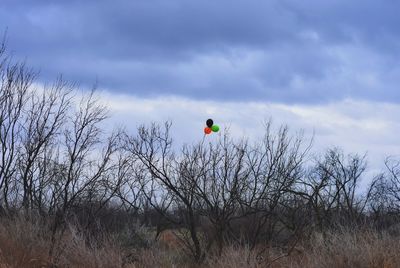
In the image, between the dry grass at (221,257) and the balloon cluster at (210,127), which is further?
the balloon cluster at (210,127)

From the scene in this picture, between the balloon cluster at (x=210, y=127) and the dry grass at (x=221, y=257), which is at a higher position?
the balloon cluster at (x=210, y=127)

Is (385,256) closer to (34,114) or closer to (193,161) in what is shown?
(193,161)

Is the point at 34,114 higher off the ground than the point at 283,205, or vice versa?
the point at 34,114

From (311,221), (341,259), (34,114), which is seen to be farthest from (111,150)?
(341,259)

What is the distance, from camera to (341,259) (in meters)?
10.1

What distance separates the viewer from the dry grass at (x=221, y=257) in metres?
10.1

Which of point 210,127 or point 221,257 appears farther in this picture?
point 210,127

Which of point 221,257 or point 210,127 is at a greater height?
point 210,127

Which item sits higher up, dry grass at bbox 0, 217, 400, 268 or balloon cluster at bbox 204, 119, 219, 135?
balloon cluster at bbox 204, 119, 219, 135

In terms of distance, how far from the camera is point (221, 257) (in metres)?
12.4

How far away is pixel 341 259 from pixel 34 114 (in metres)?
12.7

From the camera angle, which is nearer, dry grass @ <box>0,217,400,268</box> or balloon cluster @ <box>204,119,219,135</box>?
dry grass @ <box>0,217,400,268</box>

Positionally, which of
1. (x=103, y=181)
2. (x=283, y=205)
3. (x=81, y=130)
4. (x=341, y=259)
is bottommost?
(x=341, y=259)

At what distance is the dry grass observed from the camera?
10.1 m
